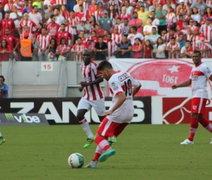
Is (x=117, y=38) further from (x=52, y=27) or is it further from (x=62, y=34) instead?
(x=52, y=27)

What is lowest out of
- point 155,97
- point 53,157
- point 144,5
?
point 155,97

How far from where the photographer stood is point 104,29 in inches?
987

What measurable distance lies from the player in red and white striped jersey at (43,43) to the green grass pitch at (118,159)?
8199 millimetres

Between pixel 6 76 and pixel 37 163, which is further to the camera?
pixel 6 76

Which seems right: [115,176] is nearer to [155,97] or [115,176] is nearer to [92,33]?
[155,97]

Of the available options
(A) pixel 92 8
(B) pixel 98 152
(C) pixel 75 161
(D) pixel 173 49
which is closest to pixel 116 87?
(B) pixel 98 152

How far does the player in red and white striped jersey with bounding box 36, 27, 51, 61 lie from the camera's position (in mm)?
23780

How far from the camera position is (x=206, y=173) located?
319 inches

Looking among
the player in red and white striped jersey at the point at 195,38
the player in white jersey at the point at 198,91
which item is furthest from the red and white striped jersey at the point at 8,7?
the player in white jersey at the point at 198,91

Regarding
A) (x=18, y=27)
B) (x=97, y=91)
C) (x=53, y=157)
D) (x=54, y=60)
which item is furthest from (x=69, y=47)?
(x=53, y=157)

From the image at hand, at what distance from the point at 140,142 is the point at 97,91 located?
1.71 metres

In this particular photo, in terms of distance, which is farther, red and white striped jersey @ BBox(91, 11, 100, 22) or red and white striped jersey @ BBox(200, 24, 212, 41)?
red and white striped jersey @ BBox(91, 11, 100, 22)

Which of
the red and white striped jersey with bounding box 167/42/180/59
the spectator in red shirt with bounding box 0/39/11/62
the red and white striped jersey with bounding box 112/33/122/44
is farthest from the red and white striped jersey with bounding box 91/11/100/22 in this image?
the spectator in red shirt with bounding box 0/39/11/62

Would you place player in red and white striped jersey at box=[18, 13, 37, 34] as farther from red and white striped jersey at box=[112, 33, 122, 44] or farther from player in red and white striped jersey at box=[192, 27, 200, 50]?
player in red and white striped jersey at box=[192, 27, 200, 50]
